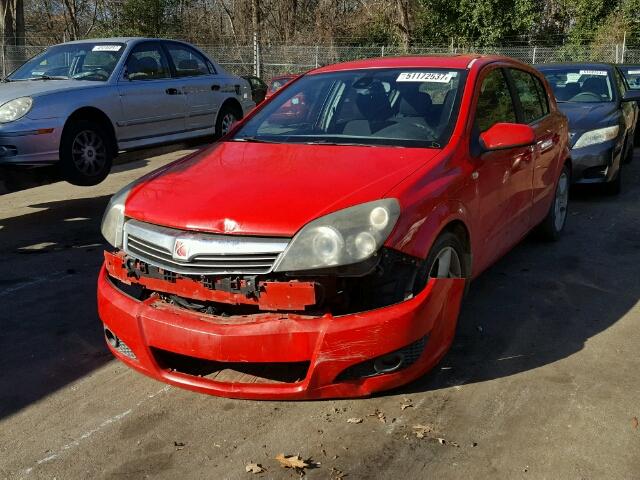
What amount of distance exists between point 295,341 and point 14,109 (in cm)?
467

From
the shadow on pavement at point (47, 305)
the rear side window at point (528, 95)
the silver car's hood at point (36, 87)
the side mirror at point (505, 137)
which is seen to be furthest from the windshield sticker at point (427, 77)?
the silver car's hood at point (36, 87)

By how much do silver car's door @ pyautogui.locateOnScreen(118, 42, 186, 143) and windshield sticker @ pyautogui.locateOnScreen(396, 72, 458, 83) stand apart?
4.00 m

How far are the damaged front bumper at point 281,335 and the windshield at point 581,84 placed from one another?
21.7 feet

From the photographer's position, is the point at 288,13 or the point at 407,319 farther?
the point at 288,13

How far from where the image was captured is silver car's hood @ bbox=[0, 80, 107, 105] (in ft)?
21.5

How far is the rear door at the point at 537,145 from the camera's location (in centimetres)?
504

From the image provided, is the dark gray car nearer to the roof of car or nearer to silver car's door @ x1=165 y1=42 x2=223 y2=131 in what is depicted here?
the roof of car

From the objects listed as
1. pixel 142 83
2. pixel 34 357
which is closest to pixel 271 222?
pixel 34 357

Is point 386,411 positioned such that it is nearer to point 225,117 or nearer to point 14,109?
point 14,109

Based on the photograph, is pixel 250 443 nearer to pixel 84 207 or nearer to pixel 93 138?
pixel 93 138

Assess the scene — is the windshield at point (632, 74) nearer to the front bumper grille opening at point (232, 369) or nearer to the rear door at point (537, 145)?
the rear door at point (537, 145)

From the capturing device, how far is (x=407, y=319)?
303cm

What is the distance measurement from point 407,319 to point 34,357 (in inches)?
90.2

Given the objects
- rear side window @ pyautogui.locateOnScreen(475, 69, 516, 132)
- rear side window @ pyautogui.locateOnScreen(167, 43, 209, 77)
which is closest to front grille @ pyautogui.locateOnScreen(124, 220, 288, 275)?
rear side window @ pyautogui.locateOnScreen(475, 69, 516, 132)
